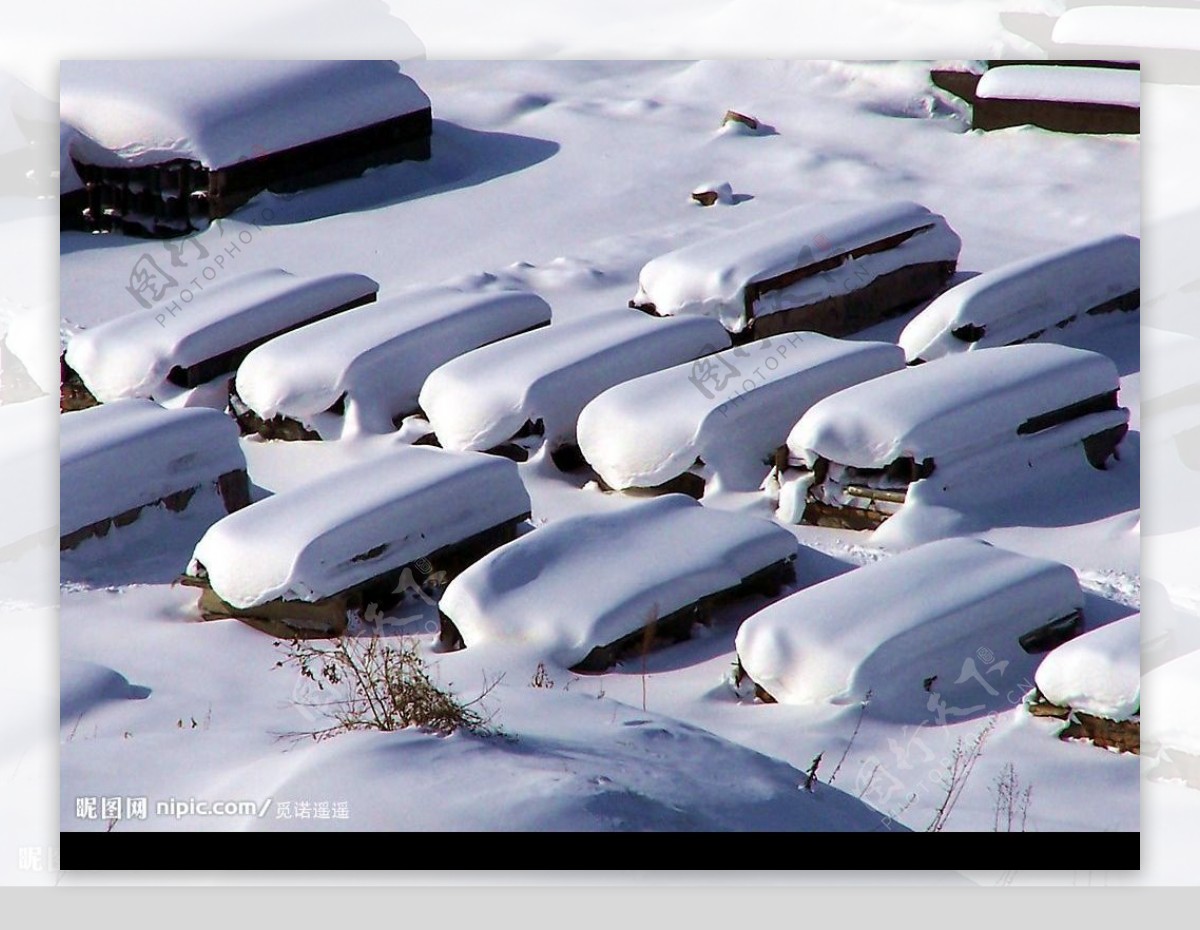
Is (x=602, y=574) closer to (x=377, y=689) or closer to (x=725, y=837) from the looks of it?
(x=377, y=689)

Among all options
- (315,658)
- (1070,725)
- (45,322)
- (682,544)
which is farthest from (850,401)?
(45,322)

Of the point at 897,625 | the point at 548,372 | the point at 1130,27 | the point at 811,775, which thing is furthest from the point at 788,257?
the point at 811,775

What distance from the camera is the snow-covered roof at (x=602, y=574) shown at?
19.5 feet

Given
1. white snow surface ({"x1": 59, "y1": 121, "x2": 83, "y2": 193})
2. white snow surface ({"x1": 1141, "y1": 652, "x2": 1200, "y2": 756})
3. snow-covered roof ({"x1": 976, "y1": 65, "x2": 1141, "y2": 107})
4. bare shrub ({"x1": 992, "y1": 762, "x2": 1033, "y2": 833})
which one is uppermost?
snow-covered roof ({"x1": 976, "y1": 65, "x2": 1141, "y2": 107})

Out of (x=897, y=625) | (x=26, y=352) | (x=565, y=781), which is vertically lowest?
(x=565, y=781)

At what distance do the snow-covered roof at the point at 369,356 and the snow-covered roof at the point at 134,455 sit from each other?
0.41 m

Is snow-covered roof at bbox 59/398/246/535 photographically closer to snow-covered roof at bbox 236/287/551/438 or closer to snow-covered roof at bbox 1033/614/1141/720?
snow-covered roof at bbox 236/287/551/438

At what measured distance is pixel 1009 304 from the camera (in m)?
7.37

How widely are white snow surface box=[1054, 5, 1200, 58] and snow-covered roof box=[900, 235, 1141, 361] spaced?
1.21 m

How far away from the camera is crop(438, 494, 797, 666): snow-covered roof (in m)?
5.94

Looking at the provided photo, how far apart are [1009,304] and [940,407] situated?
0.92 metres

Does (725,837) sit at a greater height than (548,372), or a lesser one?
lesser

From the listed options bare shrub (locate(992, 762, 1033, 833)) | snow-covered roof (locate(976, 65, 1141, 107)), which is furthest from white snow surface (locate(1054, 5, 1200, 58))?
bare shrub (locate(992, 762, 1033, 833))

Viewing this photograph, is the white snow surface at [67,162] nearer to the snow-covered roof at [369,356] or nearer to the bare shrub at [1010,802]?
the snow-covered roof at [369,356]
